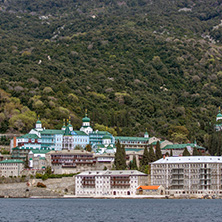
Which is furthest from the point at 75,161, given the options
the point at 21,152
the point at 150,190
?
the point at 150,190

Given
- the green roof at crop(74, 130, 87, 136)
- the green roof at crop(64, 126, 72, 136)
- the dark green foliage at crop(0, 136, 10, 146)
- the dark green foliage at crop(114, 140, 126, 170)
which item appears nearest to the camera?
the dark green foliage at crop(114, 140, 126, 170)

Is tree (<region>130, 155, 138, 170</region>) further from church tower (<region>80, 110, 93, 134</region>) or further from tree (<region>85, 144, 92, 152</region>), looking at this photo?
church tower (<region>80, 110, 93, 134</region>)

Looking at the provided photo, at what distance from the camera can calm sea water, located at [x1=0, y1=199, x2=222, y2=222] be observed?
3664 inches

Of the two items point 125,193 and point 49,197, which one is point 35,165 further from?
point 125,193

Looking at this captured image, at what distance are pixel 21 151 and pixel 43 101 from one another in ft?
127

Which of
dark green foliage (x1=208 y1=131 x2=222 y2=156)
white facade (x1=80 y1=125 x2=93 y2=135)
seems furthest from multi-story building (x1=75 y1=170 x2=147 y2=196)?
white facade (x1=80 y1=125 x2=93 y2=135)

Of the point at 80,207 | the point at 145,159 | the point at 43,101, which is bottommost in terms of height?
the point at 80,207

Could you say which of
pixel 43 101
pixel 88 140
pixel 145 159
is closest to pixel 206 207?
pixel 145 159

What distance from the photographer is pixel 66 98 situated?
19600 cm

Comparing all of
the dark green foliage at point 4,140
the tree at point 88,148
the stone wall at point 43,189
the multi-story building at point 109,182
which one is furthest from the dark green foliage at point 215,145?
the dark green foliage at point 4,140

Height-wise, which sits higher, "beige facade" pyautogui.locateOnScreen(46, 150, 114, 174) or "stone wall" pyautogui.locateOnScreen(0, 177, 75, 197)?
"beige facade" pyautogui.locateOnScreen(46, 150, 114, 174)

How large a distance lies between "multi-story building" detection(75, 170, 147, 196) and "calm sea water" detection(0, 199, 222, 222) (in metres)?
4.96

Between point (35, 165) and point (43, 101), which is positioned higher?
point (43, 101)

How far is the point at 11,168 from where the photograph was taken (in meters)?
141
